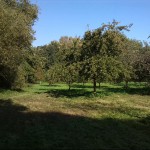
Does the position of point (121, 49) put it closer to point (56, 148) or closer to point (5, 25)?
point (5, 25)

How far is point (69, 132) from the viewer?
42.1ft

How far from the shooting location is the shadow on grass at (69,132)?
1073 cm

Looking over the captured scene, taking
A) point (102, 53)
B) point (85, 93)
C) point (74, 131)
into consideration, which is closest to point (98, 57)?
point (102, 53)

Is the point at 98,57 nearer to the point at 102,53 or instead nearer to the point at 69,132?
the point at 102,53

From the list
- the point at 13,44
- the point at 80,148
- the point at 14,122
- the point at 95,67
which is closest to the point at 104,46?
the point at 95,67

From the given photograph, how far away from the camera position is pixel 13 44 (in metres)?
24.7

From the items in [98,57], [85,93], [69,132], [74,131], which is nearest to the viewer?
[69,132]

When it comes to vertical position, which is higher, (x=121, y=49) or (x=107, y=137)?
(x=121, y=49)

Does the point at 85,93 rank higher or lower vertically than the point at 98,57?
lower

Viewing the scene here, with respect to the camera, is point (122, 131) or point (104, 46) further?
point (104, 46)

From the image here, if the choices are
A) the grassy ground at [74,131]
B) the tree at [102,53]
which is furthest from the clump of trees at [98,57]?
the grassy ground at [74,131]

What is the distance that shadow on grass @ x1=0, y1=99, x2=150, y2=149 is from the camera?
35.2ft

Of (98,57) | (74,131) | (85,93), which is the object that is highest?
(98,57)

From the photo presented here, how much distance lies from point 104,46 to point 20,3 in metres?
11.1
